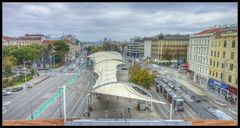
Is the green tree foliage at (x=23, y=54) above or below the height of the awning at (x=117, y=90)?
above

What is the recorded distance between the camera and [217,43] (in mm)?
21328

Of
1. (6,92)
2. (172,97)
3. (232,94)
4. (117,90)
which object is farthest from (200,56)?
(6,92)

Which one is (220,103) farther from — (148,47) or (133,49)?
(133,49)

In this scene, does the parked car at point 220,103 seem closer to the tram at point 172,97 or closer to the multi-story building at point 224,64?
the multi-story building at point 224,64

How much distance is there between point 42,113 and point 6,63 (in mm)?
11740

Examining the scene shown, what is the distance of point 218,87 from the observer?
20.8 meters

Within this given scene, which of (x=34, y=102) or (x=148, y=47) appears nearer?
(x=34, y=102)

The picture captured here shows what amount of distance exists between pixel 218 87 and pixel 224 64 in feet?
7.02

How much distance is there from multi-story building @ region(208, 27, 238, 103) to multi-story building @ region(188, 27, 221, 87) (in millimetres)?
880

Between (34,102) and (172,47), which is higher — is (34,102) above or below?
below

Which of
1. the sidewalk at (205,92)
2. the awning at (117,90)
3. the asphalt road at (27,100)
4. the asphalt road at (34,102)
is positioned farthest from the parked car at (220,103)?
the asphalt road at (27,100)

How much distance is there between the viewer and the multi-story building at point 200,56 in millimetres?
23677

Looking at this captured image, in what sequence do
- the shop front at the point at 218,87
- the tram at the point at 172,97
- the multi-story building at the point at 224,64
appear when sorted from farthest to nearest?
the shop front at the point at 218,87 < the multi-story building at the point at 224,64 < the tram at the point at 172,97

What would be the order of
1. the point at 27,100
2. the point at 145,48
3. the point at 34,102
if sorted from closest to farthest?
1. the point at 34,102
2. the point at 27,100
3. the point at 145,48
